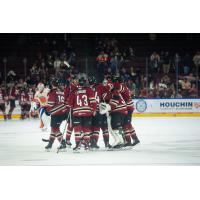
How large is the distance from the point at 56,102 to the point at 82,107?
412 mm

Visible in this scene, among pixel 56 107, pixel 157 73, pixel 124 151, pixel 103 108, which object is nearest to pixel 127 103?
pixel 103 108

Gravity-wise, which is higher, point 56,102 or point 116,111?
point 56,102

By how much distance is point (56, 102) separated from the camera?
932cm

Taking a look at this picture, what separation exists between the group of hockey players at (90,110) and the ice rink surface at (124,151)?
9.1 inches

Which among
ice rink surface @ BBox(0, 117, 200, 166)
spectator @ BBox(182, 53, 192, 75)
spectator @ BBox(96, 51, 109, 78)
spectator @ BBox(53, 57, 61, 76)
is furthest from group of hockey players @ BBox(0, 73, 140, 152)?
spectator @ BBox(182, 53, 192, 75)

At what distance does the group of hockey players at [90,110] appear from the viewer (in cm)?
917

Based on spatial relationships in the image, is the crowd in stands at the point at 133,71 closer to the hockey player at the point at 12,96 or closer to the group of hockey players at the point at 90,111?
the hockey player at the point at 12,96

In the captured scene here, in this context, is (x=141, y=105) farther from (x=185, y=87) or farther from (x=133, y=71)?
(x=185, y=87)

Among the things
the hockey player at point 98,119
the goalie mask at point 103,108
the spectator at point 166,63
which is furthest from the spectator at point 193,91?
the goalie mask at point 103,108

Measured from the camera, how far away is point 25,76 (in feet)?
52.1
